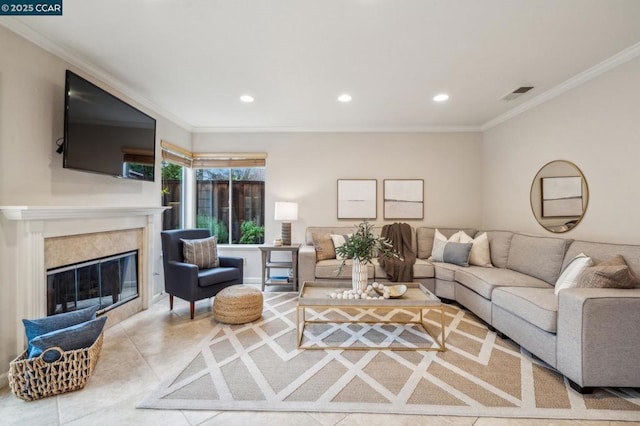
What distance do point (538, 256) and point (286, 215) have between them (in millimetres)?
3116

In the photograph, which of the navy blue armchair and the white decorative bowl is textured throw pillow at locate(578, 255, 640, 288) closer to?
the white decorative bowl

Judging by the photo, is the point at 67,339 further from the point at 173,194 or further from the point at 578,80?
the point at 578,80

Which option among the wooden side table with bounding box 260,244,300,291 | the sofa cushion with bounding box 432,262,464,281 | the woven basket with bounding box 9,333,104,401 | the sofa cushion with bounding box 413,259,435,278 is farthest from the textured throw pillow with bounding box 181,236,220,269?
the sofa cushion with bounding box 432,262,464,281

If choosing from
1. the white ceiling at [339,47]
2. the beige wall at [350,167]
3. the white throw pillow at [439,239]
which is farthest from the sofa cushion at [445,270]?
the white ceiling at [339,47]

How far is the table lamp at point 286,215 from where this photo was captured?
416 cm

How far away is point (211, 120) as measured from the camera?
4.23m

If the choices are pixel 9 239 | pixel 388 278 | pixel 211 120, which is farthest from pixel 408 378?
pixel 211 120

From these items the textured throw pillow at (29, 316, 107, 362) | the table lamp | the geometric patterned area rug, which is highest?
the table lamp

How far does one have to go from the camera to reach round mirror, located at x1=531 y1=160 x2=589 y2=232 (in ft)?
9.45

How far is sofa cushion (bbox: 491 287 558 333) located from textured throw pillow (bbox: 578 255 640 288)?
263mm

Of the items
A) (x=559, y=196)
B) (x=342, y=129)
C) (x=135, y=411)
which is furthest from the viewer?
(x=342, y=129)

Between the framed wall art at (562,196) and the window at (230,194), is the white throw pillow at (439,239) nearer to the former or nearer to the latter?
the framed wall art at (562,196)

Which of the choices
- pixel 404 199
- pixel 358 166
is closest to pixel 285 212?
pixel 358 166

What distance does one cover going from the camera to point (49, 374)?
5.75 feet
